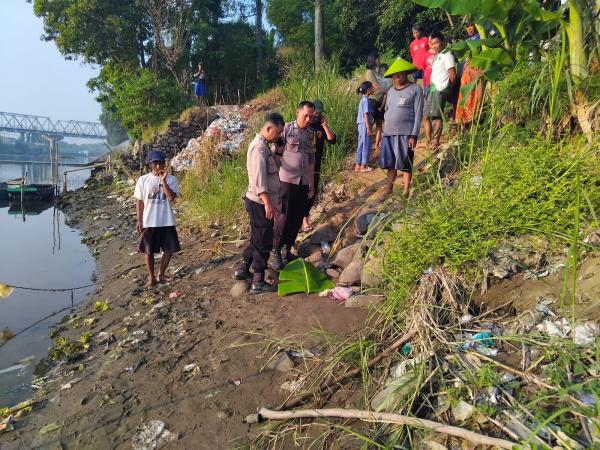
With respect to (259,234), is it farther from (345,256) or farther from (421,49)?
(421,49)

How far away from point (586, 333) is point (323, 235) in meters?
3.24

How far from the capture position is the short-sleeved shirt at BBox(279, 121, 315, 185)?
13.9ft

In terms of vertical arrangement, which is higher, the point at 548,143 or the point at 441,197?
the point at 548,143

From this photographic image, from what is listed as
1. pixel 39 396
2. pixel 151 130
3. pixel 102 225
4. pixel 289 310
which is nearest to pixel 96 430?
pixel 39 396

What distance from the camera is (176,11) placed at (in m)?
17.3

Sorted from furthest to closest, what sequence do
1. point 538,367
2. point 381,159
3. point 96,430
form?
point 381,159, point 96,430, point 538,367

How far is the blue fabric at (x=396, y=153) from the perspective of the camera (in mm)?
4555

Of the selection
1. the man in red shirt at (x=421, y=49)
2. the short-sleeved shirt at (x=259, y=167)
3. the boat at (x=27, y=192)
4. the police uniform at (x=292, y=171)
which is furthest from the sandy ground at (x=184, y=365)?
the boat at (x=27, y=192)

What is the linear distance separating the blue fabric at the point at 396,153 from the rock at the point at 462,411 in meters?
2.96

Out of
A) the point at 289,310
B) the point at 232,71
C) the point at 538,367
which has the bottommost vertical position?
the point at 289,310

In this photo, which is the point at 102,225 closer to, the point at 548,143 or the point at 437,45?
the point at 437,45

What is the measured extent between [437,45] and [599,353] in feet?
16.0

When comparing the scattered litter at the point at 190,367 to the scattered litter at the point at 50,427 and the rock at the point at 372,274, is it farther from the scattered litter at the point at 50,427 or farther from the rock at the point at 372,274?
the rock at the point at 372,274

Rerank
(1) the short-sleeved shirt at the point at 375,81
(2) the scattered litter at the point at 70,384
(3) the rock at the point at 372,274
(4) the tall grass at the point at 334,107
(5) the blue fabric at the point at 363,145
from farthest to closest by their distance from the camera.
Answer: (1) the short-sleeved shirt at the point at 375,81
(4) the tall grass at the point at 334,107
(5) the blue fabric at the point at 363,145
(3) the rock at the point at 372,274
(2) the scattered litter at the point at 70,384
